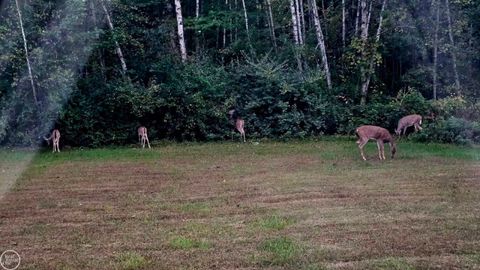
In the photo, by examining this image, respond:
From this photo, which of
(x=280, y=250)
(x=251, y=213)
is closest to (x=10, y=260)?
(x=280, y=250)

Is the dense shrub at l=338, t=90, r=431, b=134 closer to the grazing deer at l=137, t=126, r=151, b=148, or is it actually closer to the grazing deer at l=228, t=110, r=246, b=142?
the grazing deer at l=228, t=110, r=246, b=142

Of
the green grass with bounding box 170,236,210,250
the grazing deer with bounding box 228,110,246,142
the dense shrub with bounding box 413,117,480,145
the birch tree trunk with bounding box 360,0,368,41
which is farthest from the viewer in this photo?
the birch tree trunk with bounding box 360,0,368,41

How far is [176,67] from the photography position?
21.1 metres

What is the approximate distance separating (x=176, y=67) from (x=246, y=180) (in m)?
10.5

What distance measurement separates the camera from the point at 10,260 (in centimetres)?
600

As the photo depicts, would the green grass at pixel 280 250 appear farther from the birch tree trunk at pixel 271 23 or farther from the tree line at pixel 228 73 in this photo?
the birch tree trunk at pixel 271 23

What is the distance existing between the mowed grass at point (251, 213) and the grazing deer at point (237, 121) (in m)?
4.33

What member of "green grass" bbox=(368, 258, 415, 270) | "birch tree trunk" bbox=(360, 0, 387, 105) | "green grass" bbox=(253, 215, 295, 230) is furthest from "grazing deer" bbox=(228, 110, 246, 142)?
"green grass" bbox=(368, 258, 415, 270)

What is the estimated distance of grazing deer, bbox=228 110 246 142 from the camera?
19.3m

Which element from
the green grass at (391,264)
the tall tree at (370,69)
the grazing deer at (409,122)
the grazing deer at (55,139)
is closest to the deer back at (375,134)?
the grazing deer at (409,122)

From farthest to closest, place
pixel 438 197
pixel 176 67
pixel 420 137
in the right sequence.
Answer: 1. pixel 176 67
2. pixel 420 137
3. pixel 438 197

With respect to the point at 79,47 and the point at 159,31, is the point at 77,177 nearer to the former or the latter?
the point at 79,47

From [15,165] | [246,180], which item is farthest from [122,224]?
[15,165]

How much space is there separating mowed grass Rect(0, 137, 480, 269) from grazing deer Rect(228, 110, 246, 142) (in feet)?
14.2
